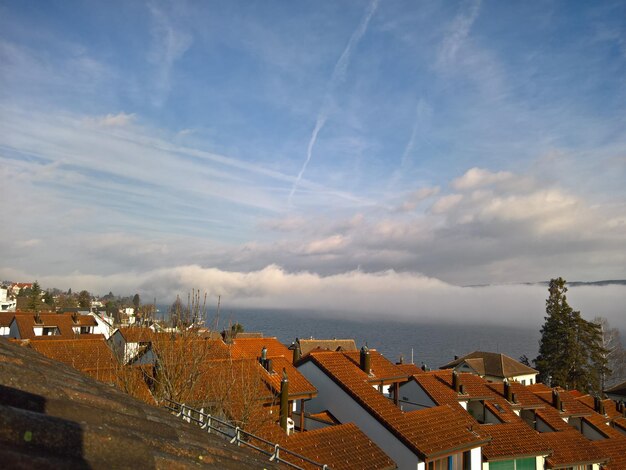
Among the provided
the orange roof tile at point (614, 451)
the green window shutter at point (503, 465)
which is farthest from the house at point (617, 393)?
the green window shutter at point (503, 465)

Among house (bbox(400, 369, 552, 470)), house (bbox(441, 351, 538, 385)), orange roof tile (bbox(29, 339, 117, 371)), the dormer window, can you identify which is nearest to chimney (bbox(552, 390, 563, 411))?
house (bbox(400, 369, 552, 470))

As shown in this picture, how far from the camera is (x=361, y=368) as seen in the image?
28.6m

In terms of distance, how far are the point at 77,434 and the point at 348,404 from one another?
2305cm

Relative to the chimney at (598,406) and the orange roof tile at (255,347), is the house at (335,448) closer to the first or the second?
the orange roof tile at (255,347)

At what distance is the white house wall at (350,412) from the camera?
20.7 meters

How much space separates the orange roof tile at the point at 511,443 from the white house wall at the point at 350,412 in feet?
21.7

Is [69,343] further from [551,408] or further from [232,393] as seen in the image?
[551,408]

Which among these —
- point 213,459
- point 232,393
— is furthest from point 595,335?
point 213,459

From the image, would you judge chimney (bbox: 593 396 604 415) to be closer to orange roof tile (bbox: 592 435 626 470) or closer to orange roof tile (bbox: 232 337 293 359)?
orange roof tile (bbox: 592 435 626 470)

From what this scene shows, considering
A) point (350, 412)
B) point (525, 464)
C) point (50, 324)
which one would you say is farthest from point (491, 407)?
point (50, 324)

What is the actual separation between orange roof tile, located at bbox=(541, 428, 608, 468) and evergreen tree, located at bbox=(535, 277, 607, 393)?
41.3m

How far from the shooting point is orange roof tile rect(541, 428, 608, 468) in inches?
1095

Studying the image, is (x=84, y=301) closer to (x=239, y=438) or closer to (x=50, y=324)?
(x=50, y=324)

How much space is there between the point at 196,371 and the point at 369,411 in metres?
9.13
